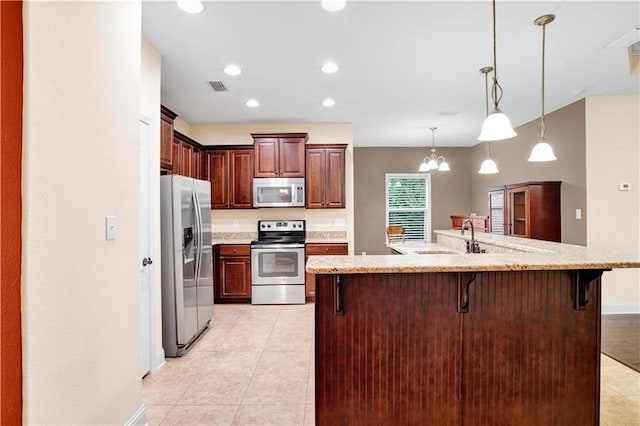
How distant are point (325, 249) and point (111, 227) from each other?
3.47m

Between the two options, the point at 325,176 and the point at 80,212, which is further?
the point at 325,176

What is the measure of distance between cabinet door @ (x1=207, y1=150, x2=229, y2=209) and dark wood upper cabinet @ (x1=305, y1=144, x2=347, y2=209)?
→ 1240 mm

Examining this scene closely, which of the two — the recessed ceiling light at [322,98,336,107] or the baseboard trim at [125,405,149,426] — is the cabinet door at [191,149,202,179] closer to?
the recessed ceiling light at [322,98,336,107]

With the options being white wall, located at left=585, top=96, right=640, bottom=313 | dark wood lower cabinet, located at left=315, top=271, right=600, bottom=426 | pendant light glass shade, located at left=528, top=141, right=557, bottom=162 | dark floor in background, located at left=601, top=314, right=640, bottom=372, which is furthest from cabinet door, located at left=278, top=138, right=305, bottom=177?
dark floor in background, located at left=601, top=314, right=640, bottom=372

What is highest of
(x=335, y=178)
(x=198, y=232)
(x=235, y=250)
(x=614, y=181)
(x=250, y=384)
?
(x=335, y=178)

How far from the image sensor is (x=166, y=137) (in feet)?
11.0

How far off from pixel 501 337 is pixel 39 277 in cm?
220

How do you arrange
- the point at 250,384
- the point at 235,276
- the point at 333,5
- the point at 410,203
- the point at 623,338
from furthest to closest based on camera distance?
1. the point at 410,203
2. the point at 235,276
3. the point at 623,338
4. the point at 250,384
5. the point at 333,5

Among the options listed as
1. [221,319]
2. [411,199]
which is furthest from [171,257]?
[411,199]

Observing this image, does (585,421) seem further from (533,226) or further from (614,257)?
(533,226)

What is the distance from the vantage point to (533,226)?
4621 millimetres

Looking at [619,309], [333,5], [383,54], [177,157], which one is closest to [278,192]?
[177,157]

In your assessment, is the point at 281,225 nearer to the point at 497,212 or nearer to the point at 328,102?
the point at 328,102

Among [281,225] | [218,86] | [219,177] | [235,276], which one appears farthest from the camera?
[281,225]
